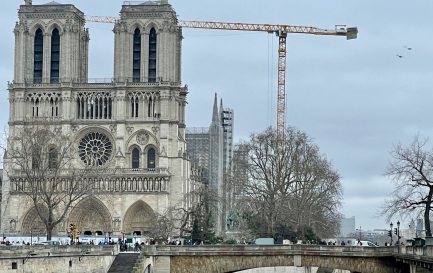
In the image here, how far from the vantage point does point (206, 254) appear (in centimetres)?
6988

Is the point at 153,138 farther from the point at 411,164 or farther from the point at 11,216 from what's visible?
the point at 411,164

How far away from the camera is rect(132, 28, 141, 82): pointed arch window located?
135 metres

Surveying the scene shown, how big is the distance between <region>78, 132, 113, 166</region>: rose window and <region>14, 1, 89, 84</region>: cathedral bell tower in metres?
7.60

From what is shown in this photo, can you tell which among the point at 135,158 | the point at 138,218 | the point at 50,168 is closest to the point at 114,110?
the point at 135,158

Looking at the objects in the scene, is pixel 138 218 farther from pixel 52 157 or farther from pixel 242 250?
pixel 242 250

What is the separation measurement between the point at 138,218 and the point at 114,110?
44.9 feet

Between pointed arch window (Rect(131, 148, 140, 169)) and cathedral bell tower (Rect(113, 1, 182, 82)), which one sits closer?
cathedral bell tower (Rect(113, 1, 182, 82))

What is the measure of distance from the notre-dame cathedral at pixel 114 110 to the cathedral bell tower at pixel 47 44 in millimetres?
Answer: 126

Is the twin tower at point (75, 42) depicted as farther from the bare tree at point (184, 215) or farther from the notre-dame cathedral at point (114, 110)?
the bare tree at point (184, 215)

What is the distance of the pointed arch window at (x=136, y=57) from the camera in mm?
135250

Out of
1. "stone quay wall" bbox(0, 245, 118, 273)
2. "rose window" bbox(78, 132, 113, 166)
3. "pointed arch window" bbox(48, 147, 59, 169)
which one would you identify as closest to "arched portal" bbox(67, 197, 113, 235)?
"rose window" bbox(78, 132, 113, 166)

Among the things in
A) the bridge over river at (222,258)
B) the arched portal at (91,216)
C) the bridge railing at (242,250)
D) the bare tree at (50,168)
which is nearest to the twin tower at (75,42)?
the bare tree at (50,168)

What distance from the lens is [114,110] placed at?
13338 centimetres

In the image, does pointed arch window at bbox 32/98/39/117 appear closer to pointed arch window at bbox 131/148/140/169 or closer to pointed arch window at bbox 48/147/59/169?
pointed arch window at bbox 48/147/59/169
